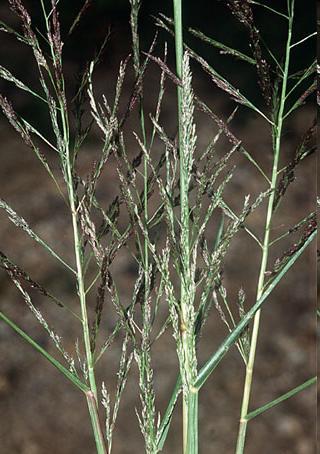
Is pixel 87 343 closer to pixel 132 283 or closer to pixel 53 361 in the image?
pixel 53 361

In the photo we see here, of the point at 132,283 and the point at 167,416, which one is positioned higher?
the point at 132,283

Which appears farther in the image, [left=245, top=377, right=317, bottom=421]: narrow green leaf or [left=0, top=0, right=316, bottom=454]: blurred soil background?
[left=0, top=0, right=316, bottom=454]: blurred soil background

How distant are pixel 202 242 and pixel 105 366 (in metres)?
1.44

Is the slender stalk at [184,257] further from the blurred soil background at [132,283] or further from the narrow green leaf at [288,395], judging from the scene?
the blurred soil background at [132,283]

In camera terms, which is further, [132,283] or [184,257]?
[132,283]

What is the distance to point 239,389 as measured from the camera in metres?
2.11

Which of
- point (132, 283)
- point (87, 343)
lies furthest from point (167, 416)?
point (132, 283)

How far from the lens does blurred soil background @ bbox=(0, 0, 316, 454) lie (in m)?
2.04

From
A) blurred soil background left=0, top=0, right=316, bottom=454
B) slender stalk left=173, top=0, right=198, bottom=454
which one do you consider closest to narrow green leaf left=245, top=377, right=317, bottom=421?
slender stalk left=173, top=0, right=198, bottom=454

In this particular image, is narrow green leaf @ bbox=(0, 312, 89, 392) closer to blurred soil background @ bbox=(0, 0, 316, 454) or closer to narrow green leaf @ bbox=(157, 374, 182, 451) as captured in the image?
narrow green leaf @ bbox=(157, 374, 182, 451)

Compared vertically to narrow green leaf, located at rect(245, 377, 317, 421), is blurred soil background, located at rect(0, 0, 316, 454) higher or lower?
higher

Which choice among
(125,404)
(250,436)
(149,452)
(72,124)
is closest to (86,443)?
(125,404)

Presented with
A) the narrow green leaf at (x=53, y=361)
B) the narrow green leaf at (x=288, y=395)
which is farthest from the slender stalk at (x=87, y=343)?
the narrow green leaf at (x=288, y=395)

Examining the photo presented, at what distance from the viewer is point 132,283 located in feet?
7.56
